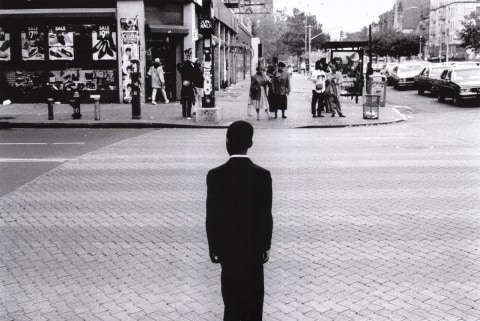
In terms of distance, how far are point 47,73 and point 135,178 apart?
1775 cm

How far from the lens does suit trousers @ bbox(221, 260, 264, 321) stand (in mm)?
4137

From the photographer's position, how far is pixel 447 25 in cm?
11250

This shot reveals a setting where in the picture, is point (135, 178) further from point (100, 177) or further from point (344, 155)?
point (344, 155)

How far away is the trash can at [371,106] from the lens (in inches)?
857

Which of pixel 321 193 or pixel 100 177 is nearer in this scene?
pixel 321 193

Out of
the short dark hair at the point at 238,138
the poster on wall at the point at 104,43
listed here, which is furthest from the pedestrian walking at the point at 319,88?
the short dark hair at the point at 238,138

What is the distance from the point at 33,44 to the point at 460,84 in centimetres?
1807

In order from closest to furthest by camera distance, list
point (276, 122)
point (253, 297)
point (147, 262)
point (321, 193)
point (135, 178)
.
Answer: point (253, 297) → point (147, 262) → point (321, 193) → point (135, 178) → point (276, 122)

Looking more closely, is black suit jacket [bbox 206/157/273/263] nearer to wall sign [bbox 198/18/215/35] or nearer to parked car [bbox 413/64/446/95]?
wall sign [bbox 198/18/215/35]

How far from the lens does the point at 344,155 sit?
13.8 meters

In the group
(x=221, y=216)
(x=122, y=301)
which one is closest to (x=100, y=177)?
(x=122, y=301)

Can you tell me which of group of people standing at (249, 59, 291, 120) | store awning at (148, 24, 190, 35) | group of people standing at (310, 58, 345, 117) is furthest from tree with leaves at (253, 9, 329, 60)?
group of people standing at (249, 59, 291, 120)

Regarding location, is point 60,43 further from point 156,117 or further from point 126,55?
point 156,117

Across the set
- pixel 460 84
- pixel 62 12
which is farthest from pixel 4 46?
pixel 460 84
